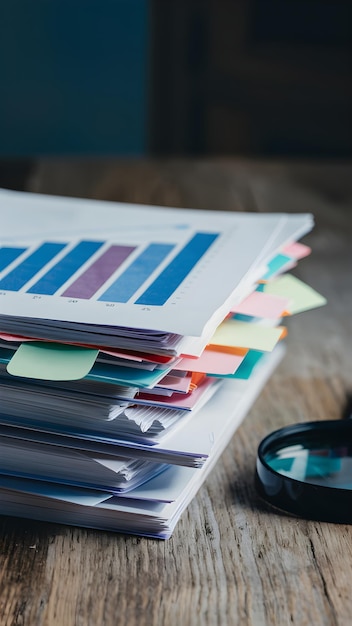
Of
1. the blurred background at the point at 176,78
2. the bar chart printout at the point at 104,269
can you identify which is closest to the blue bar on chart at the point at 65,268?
the bar chart printout at the point at 104,269

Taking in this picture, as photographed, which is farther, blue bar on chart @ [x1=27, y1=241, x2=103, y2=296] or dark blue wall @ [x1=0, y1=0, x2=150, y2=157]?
dark blue wall @ [x1=0, y1=0, x2=150, y2=157]

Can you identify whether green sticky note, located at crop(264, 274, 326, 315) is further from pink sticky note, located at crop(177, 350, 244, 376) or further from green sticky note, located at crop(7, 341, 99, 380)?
green sticky note, located at crop(7, 341, 99, 380)

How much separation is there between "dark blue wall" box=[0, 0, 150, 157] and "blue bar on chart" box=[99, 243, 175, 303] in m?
2.74

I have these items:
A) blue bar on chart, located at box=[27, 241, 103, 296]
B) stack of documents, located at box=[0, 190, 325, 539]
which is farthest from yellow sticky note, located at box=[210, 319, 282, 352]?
blue bar on chart, located at box=[27, 241, 103, 296]

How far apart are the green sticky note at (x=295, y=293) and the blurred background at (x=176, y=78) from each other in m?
2.56

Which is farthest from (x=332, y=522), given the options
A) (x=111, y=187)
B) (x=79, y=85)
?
(x=79, y=85)

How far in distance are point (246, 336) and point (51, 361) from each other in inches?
6.5

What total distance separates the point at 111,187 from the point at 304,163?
383 millimetres

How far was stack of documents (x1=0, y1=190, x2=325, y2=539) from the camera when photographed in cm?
53

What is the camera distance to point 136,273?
2.10ft

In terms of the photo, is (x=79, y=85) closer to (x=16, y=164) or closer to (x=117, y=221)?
(x=16, y=164)

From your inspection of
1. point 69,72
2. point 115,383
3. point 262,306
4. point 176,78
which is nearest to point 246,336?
point 262,306

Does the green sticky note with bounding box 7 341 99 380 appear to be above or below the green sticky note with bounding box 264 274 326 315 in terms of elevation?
above

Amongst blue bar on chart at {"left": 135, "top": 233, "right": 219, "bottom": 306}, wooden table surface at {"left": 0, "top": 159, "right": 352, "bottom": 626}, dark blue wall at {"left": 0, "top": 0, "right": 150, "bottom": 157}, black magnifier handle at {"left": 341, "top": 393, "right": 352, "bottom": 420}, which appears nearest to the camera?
wooden table surface at {"left": 0, "top": 159, "right": 352, "bottom": 626}
